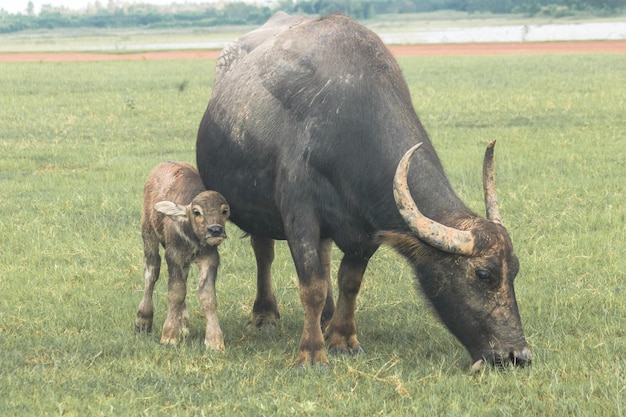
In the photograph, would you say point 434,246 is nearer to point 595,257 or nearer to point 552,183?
point 595,257

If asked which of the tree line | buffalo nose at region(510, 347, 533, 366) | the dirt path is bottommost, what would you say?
the tree line

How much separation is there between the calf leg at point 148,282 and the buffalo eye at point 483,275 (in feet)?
8.62

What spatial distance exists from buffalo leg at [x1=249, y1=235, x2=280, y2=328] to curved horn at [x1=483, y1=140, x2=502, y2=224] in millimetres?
2226

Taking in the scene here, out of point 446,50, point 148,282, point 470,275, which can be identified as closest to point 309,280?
point 470,275

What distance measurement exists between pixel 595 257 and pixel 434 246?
3628 mm

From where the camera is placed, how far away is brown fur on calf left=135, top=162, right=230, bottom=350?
650 centimetres

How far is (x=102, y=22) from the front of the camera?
151m

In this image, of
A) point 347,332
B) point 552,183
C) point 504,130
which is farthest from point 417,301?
point 504,130

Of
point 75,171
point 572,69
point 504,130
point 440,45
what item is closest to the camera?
point 75,171

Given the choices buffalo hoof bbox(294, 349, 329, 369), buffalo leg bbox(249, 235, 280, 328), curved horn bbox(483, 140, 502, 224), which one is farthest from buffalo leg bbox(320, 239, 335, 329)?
curved horn bbox(483, 140, 502, 224)

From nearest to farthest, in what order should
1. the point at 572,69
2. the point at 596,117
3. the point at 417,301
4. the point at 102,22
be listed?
the point at 417,301 → the point at 596,117 → the point at 572,69 → the point at 102,22

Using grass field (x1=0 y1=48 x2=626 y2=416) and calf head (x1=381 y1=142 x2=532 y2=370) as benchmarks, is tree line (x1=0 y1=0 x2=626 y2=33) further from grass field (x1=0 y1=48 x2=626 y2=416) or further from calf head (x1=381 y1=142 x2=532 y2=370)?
calf head (x1=381 y1=142 x2=532 y2=370)

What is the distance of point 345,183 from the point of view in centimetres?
628

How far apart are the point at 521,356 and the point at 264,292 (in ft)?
8.37
